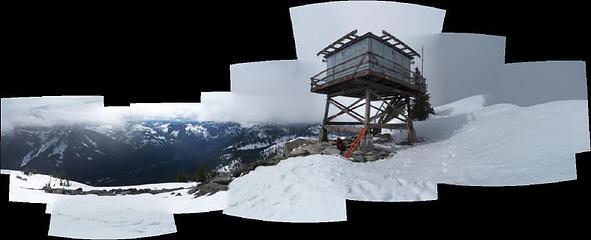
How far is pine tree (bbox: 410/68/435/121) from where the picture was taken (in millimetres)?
3113

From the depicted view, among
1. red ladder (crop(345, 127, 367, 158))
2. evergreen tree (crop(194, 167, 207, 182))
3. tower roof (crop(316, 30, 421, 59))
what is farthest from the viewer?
evergreen tree (crop(194, 167, 207, 182))

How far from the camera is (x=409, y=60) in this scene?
310cm

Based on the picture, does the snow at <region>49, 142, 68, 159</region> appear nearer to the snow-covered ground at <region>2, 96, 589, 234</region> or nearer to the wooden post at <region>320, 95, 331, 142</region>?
the snow-covered ground at <region>2, 96, 589, 234</region>

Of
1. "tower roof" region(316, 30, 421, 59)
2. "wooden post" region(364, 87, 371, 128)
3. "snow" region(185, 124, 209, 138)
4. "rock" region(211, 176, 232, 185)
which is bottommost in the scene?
"rock" region(211, 176, 232, 185)

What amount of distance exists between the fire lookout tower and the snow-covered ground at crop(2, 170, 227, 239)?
1.32 m

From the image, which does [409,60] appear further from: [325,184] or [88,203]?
[88,203]

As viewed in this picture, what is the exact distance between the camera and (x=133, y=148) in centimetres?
332

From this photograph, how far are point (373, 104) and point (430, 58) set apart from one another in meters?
0.62

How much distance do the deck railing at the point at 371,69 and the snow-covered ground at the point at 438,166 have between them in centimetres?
40

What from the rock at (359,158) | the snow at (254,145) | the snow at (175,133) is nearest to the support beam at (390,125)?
the rock at (359,158)

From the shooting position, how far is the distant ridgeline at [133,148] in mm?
3271

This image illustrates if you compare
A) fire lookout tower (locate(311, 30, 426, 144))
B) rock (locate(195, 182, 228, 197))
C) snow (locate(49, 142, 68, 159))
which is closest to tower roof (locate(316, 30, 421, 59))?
fire lookout tower (locate(311, 30, 426, 144))

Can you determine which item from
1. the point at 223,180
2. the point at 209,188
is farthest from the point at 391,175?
the point at 209,188

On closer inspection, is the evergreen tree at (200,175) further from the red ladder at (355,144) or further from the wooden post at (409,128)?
the wooden post at (409,128)
